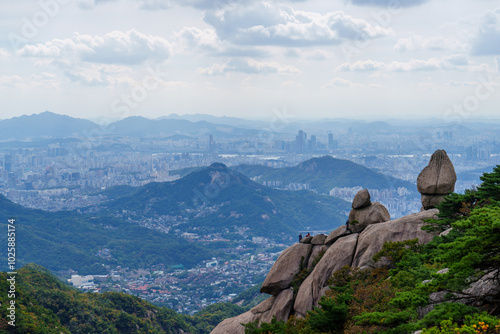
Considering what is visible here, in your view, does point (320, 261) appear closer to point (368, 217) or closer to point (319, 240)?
point (319, 240)

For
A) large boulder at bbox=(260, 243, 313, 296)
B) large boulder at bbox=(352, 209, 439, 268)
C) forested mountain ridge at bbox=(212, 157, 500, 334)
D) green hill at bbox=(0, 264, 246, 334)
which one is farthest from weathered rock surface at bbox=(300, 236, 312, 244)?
green hill at bbox=(0, 264, 246, 334)

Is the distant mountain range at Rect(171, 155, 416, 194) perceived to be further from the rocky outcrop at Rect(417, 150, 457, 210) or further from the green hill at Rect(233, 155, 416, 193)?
the rocky outcrop at Rect(417, 150, 457, 210)

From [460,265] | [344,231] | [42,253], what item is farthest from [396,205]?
[460,265]

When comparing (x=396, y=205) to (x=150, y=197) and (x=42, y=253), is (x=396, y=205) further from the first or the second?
(x=42, y=253)

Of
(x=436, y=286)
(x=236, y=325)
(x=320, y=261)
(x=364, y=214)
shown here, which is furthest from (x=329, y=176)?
(x=436, y=286)

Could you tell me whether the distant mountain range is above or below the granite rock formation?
below

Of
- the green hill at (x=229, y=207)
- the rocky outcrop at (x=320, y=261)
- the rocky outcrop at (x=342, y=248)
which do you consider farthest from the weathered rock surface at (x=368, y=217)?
the green hill at (x=229, y=207)
